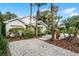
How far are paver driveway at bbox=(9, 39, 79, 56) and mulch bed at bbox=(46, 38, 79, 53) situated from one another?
0.06 m

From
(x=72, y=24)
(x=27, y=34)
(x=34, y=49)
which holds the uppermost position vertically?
(x=72, y=24)

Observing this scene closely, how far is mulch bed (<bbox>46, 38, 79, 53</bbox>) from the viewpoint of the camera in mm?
11117

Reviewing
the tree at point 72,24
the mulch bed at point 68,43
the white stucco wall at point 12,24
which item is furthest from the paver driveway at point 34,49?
the tree at point 72,24

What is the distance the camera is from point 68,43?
11.2 meters

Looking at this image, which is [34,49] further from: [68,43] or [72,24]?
[72,24]

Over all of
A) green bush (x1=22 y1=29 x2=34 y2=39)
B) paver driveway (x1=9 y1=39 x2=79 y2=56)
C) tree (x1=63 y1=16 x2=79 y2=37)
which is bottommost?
paver driveway (x1=9 y1=39 x2=79 y2=56)

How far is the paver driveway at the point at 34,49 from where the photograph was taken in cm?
1105

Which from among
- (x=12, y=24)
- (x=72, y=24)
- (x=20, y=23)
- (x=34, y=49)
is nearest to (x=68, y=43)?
(x=72, y=24)

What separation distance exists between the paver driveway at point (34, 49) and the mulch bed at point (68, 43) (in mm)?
61

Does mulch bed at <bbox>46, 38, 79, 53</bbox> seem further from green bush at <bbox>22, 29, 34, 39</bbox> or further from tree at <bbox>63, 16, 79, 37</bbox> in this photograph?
green bush at <bbox>22, 29, 34, 39</bbox>

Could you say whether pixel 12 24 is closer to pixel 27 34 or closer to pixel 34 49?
pixel 27 34

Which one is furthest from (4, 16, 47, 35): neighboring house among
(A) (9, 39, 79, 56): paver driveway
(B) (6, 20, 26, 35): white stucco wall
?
(A) (9, 39, 79, 56): paver driveway

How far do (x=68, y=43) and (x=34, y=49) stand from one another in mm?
522

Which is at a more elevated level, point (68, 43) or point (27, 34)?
point (27, 34)
